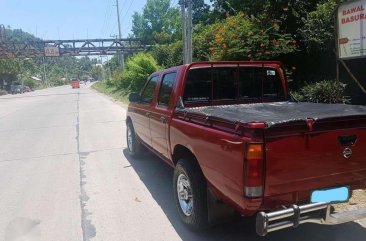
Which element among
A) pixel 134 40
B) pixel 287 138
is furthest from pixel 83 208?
pixel 134 40

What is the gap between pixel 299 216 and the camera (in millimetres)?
3391

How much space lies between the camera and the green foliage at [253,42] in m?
11.2

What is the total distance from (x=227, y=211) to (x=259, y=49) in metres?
8.04

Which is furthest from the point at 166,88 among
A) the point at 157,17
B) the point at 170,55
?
the point at 157,17

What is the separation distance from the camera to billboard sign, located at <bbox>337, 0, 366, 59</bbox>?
23.2ft

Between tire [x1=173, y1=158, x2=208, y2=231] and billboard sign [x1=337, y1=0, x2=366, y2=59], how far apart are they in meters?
4.42

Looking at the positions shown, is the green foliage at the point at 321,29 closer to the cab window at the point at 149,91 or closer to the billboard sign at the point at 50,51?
the cab window at the point at 149,91

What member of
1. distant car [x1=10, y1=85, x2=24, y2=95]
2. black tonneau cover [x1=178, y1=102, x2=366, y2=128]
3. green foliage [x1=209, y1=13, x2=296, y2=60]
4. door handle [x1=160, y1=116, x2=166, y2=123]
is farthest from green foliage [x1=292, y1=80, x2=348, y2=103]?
distant car [x1=10, y1=85, x2=24, y2=95]

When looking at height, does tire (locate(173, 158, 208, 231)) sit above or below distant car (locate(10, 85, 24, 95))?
below

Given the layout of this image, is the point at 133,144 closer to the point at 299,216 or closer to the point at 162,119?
the point at 162,119

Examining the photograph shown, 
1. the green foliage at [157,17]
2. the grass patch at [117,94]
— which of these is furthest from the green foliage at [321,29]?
the green foliage at [157,17]

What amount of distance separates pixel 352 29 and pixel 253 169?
518cm

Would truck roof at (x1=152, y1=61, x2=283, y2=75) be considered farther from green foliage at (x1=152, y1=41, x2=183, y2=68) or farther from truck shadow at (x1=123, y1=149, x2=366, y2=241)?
green foliage at (x1=152, y1=41, x2=183, y2=68)

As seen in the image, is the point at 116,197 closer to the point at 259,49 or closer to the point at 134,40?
the point at 259,49
